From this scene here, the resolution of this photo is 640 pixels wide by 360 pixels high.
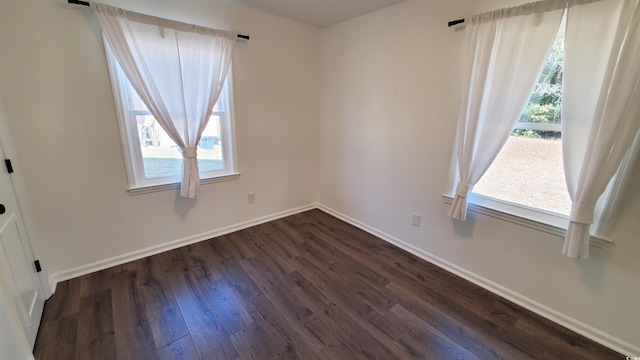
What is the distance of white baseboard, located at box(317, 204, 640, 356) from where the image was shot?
1.60m

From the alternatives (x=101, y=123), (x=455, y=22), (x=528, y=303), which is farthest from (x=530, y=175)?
(x=101, y=123)

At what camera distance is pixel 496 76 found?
182cm

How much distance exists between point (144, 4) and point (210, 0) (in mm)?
563

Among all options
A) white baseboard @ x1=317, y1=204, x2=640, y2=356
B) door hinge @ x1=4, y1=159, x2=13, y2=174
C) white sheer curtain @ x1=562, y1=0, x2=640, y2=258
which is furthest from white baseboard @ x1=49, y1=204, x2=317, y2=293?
white sheer curtain @ x1=562, y1=0, x2=640, y2=258

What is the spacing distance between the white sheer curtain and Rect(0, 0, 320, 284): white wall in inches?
98.5

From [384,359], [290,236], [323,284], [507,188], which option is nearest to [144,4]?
[290,236]

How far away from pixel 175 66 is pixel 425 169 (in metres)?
2.48

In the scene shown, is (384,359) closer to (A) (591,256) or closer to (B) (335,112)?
(A) (591,256)

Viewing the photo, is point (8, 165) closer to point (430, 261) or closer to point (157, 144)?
point (157, 144)

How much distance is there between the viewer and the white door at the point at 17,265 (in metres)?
1.39

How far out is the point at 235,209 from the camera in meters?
3.01

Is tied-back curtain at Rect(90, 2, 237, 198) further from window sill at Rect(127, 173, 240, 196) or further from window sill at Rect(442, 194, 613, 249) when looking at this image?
window sill at Rect(442, 194, 613, 249)

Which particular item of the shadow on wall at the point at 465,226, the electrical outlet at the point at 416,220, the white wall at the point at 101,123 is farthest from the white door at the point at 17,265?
the shadow on wall at the point at 465,226

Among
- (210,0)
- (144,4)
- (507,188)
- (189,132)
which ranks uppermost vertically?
(210,0)
